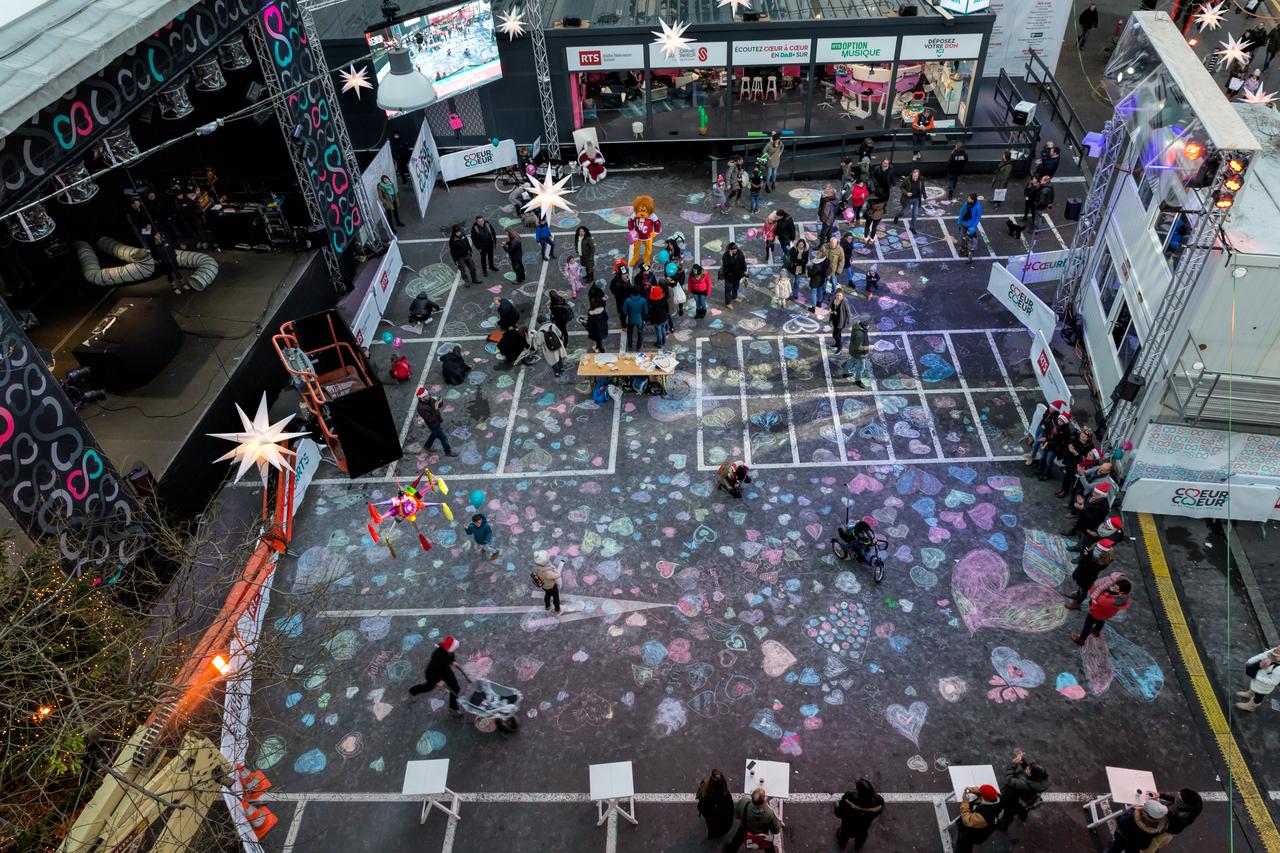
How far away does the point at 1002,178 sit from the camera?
21266mm

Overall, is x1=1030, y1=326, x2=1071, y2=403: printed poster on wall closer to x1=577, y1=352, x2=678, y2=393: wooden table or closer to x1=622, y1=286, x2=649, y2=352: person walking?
x1=577, y1=352, x2=678, y2=393: wooden table

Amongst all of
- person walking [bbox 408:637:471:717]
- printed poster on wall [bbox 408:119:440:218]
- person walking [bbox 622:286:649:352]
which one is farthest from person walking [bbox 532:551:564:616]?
printed poster on wall [bbox 408:119:440:218]

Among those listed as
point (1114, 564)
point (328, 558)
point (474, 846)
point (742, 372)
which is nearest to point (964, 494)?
point (1114, 564)

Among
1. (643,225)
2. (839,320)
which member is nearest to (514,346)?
(643,225)

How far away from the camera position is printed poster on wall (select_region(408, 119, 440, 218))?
873 inches

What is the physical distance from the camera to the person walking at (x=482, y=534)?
43.8ft

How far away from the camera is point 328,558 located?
14.1m

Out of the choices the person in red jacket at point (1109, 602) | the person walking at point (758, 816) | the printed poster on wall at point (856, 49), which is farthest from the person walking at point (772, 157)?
the person walking at point (758, 816)

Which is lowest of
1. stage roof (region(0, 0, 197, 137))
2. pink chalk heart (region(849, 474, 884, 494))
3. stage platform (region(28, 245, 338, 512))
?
pink chalk heart (region(849, 474, 884, 494))

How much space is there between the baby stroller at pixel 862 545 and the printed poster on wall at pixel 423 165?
15.3 m

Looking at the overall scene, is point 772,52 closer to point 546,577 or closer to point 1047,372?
point 1047,372

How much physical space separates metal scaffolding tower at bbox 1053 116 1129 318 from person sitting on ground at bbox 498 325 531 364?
11672mm

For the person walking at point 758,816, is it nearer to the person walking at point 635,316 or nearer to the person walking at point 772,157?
the person walking at point 635,316

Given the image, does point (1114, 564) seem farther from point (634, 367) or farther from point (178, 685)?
point (178, 685)
